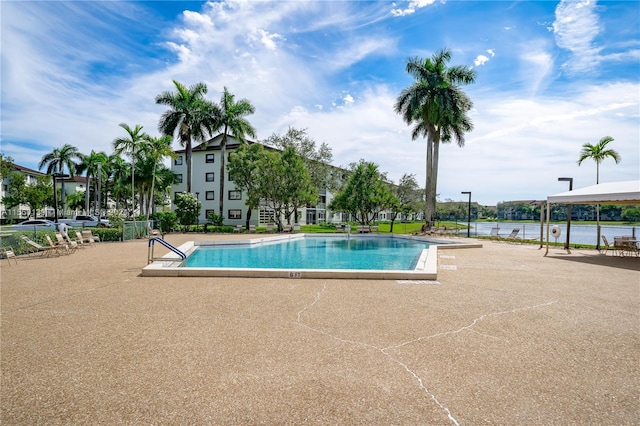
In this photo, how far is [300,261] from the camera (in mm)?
15398

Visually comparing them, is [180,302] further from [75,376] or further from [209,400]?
[209,400]

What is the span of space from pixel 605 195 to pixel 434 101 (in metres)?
16.7

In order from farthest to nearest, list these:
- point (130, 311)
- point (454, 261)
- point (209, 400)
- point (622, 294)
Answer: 1. point (454, 261)
2. point (622, 294)
3. point (130, 311)
4. point (209, 400)

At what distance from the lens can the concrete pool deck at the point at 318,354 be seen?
10.5 ft

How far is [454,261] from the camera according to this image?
43.3 ft

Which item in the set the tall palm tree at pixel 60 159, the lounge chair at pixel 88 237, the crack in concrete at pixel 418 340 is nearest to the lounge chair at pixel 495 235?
the crack in concrete at pixel 418 340

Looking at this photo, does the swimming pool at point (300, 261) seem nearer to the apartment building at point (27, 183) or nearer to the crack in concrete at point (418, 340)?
the crack in concrete at point (418, 340)

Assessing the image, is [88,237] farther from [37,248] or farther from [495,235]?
[495,235]

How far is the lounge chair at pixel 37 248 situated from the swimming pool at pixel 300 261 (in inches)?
207

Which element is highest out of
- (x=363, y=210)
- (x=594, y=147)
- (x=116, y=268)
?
(x=594, y=147)

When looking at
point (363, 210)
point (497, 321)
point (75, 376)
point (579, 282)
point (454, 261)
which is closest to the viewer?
point (75, 376)

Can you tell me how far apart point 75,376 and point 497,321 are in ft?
19.9

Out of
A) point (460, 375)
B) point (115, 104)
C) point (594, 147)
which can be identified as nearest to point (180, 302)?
point (460, 375)

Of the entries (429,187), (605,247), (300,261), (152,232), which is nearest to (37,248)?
(152,232)
